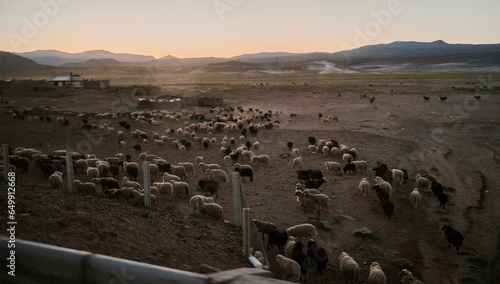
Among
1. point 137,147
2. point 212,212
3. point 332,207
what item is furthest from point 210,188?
point 137,147

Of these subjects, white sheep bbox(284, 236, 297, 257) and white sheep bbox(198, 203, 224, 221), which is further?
white sheep bbox(198, 203, 224, 221)

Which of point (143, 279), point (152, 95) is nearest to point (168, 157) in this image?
point (143, 279)

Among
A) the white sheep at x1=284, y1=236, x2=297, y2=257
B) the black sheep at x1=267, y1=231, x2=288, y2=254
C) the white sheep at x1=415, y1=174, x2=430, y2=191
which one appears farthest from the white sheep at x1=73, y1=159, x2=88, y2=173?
the white sheep at x1=415, y1=174, x2=430, y2=191

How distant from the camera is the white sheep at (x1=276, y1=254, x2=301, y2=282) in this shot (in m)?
6.98

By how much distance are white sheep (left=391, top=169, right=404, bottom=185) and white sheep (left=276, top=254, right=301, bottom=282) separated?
24.5 ft

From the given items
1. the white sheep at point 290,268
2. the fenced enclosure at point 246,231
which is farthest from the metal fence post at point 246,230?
the white sheep at point 290,268

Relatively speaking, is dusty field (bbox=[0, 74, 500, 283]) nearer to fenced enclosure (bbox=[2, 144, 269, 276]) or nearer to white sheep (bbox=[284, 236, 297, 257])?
fenced enclosure (bbox=[2, 144, 269, 276])

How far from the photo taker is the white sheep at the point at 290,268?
698 centimetres

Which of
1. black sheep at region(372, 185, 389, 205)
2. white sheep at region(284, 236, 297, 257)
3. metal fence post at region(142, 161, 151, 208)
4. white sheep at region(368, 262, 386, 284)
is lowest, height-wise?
white sheep at region(368, 262, 386, 284)

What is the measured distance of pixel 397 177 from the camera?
1305 centimetres

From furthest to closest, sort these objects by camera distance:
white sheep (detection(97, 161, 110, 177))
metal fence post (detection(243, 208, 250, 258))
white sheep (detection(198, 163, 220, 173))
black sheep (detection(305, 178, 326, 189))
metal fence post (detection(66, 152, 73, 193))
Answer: white sheep (detection(198, 163, 220, 173)), white sheep (detection(97, 161, 110, 177)), black sheep (detection(305, 178, 326, 189)), metal fence post (detection(66, 152, 73, 193)), metal fence post (detection(243, 208, 250, 258))

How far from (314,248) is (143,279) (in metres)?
5.81

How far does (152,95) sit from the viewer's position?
45.8 metres

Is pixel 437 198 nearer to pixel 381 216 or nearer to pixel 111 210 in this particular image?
pixel 381 216
